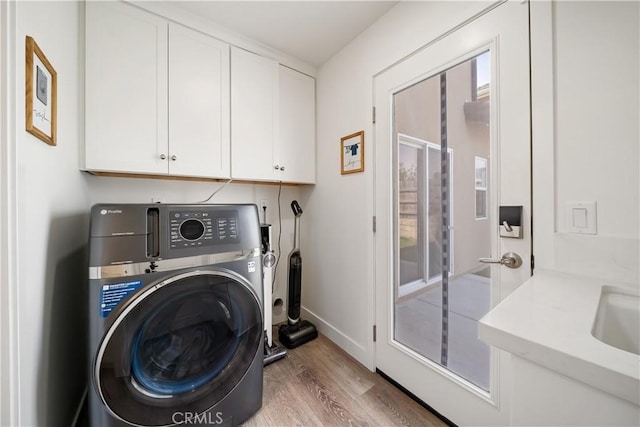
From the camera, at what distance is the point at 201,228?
1.17 metres

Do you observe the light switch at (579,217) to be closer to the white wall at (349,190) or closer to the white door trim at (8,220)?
the white wall at (349,190)

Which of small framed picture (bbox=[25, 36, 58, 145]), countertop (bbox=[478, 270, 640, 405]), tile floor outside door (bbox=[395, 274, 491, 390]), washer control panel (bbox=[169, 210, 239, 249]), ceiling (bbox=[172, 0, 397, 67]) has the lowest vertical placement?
tile floor outside door (bbox=[395, 274, 491, 390])

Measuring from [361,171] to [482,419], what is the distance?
1479 mm

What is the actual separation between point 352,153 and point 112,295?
157 centimetres

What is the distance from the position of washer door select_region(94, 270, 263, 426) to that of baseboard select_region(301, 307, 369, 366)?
0.84 m

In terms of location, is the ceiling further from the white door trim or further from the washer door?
the washer door

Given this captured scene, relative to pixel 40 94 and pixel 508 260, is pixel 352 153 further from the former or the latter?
pixel 40 94

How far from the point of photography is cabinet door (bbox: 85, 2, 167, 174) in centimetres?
130

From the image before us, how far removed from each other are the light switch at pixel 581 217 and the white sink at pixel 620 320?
0.70 feet

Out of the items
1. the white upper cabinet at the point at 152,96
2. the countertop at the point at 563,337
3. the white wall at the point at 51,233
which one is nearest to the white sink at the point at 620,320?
the countertop at the point at 563,337

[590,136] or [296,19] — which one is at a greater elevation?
[296,19]

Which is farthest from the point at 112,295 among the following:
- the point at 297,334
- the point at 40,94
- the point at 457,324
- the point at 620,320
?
the point at 620,320

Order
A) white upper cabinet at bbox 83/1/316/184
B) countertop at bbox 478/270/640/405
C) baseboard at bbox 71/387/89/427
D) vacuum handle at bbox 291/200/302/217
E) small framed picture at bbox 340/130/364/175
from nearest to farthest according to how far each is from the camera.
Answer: countertop at bbox 478/270/640/405 → baseboard at bbox 71/387/89/427 → white upper cabinet at bbox 83/1/316/184 → small framed picture at bbox 340/130/364/175 → vacuum handle at bbox 291/200/302/217

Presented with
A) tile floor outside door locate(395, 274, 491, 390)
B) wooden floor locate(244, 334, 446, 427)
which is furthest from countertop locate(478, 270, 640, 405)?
wooden floor locate(244, 334, 446, 427)
